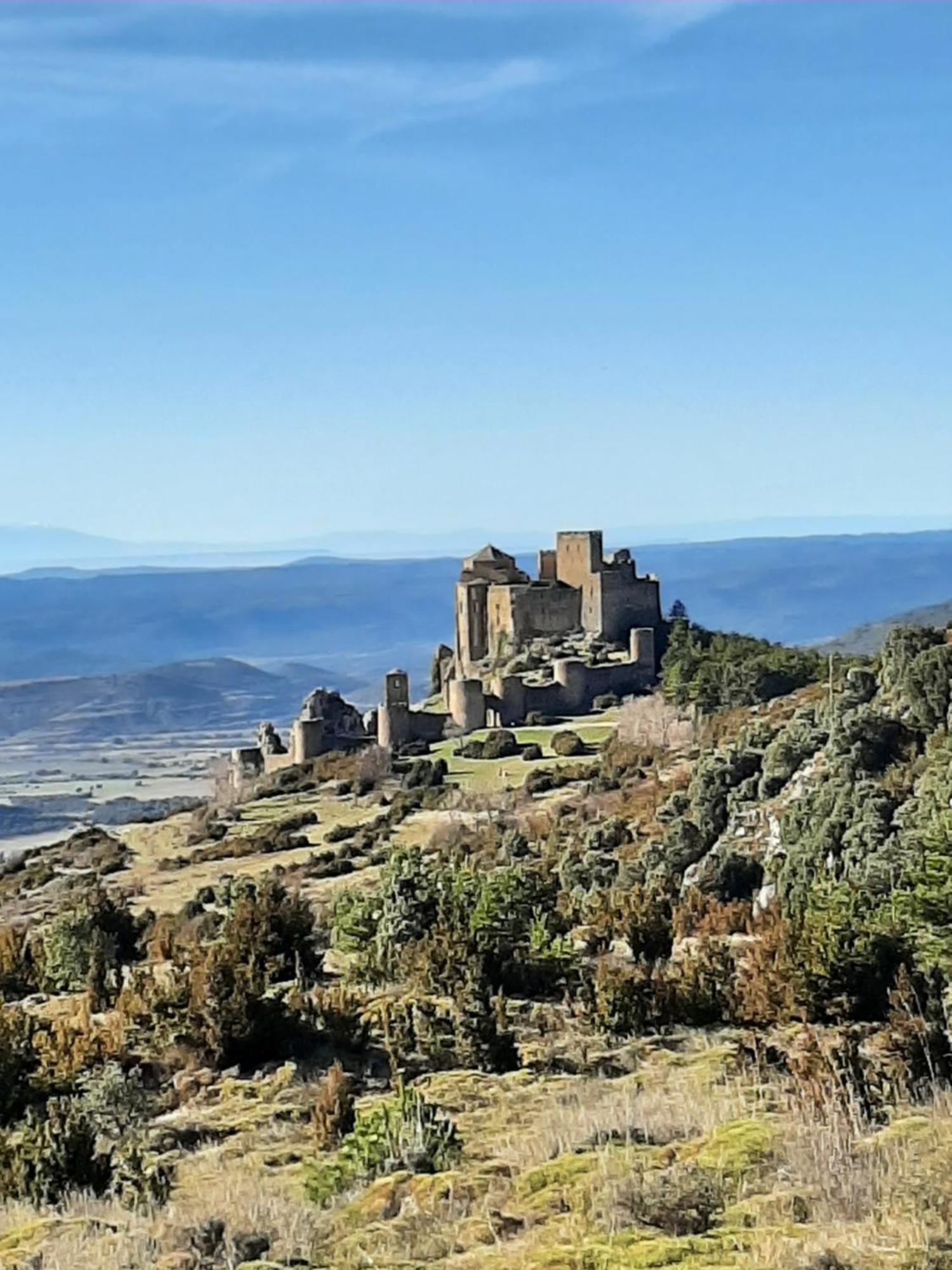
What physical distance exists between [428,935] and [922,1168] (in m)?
6.70

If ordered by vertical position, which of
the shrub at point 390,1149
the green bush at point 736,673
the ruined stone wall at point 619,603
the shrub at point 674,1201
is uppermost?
the ruined stone wall at point 619,603

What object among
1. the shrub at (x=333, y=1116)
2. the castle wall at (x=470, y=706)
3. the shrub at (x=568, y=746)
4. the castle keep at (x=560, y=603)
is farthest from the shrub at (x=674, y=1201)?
the castle keep at (x=560, y=603)

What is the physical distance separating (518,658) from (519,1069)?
133 ft

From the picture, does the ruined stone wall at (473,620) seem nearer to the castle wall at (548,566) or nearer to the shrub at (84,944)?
the castle wall at (548,566)

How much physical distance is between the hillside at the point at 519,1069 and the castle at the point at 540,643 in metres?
26.2

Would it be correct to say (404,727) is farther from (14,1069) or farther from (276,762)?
(14,1069)

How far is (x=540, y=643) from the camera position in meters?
49.7

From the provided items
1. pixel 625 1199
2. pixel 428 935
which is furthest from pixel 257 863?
pixel 625 1199

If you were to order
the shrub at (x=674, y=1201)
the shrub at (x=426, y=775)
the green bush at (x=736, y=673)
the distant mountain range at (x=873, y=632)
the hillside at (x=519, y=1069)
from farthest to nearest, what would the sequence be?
the distant mountain range at (x=873, y=632) < the green bush at (x=736, y=673) < the shrub at (x=426, y=775) < the hillside at (x=519, y=1069) < the shrub at (x=674, y=1201)

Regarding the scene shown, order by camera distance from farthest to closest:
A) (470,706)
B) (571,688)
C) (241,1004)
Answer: (571,688)
(470,706)
(241,1004)

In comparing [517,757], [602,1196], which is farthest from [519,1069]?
[517,757]

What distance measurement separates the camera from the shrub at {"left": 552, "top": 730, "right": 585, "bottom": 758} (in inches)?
1523

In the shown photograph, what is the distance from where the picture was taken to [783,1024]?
890cm

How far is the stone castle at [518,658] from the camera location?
149ft
